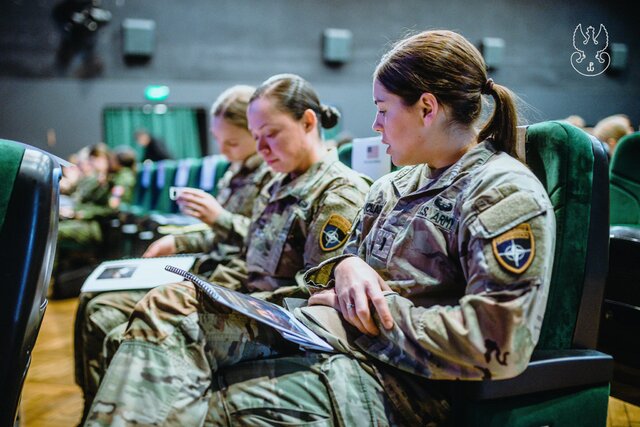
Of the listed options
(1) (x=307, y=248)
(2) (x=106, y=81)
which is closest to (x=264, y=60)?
(2) (x=106, y=81)

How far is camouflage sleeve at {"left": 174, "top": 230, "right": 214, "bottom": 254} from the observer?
2080 millimetres

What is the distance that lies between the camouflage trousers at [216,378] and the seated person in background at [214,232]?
33.7 inches

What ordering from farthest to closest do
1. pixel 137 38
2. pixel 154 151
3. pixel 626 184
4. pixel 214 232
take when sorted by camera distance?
pixel 154 151
pixel 137 38
pixel 214 232
pixel 626 184

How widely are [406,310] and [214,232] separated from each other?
1.24 metres

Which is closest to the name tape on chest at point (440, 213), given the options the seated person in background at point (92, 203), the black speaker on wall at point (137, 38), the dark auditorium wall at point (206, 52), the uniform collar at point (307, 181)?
the uniform collar at point (307, 181)

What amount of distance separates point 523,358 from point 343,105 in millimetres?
7725

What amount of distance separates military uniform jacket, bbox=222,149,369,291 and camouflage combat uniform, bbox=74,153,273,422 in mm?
249

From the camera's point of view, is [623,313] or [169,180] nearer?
[623,313]

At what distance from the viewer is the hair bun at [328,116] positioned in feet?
5.44

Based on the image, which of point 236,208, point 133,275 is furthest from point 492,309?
point 236,208

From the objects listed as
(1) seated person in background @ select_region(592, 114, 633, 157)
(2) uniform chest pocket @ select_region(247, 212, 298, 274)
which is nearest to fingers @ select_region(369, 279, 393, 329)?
(2) uniform chest pocket @ select_region(247, 212, 298, 274)

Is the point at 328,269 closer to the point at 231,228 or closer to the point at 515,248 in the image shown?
the point at 515,248

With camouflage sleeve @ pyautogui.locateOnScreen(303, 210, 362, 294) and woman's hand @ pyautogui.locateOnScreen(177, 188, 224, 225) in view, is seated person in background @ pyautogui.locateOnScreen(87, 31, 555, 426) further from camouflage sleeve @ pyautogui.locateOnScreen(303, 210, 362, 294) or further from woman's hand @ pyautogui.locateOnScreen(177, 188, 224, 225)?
woman's hand @ pyautogui.locateOnScreen(177, 188, 224, 225)

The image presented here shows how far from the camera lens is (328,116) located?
1.67 meters
